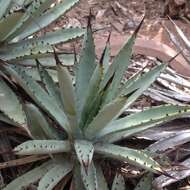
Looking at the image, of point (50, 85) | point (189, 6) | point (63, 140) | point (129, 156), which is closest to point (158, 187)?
point (129, 156)

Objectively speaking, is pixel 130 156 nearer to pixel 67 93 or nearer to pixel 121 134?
pixel 121 134

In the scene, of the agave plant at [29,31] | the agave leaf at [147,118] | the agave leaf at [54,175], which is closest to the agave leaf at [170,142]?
the agave leaf at [147,118]

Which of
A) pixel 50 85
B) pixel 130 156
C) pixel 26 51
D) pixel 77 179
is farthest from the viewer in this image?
pixel 26 51

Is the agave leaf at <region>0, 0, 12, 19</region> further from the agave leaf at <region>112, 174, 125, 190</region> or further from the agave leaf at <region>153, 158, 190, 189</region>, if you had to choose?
the agave leaf at <region>153, 158, 190, 189</region>

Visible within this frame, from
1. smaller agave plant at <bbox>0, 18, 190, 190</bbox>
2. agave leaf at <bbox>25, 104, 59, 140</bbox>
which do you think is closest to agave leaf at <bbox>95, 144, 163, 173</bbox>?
smaller agave plant at <bbox>0, 18, 190, 190</bbox>

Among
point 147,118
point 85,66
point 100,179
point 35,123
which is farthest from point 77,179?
point 85,66

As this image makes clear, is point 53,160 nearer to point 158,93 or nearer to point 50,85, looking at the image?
point 50,85

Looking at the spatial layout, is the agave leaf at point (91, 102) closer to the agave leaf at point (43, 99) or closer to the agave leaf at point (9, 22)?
the agave leaf at point (43, 99)
